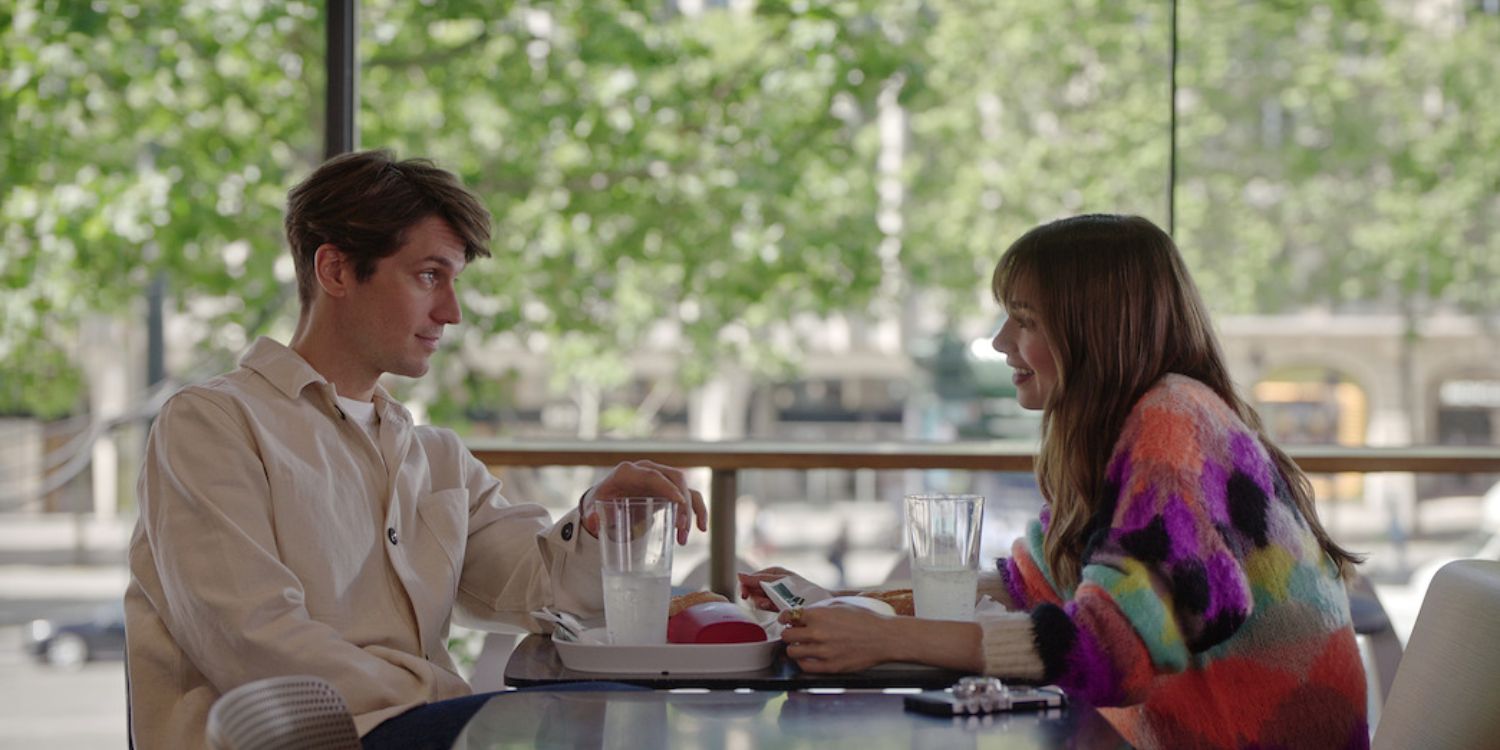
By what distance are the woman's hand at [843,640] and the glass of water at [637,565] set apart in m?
0.15

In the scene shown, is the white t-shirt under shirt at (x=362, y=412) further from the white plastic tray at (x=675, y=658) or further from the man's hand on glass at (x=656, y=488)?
the white plastic tray at (x=675, y=658)

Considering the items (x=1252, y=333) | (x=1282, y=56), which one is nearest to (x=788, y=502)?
(x=1252, y=333)

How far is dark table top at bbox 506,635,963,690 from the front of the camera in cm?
134

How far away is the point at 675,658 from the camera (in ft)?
4.63

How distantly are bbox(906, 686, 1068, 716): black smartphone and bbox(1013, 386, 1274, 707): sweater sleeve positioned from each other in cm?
12

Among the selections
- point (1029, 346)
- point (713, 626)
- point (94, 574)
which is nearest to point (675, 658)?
point (713, 626)

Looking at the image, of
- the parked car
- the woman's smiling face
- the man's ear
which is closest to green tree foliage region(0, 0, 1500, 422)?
the parked car

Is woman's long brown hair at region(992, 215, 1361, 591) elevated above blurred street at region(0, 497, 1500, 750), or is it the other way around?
woman's long brown hair at region(992, 215, 1361, 591)

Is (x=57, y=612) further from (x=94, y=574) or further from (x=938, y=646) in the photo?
(x=938, y=646)

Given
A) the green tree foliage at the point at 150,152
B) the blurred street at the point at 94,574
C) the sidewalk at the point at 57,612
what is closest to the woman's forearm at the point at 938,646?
the green tree foliage at the point at 150,152

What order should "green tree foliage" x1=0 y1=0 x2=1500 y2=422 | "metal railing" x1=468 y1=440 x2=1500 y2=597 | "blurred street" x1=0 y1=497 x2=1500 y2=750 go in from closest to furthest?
1. "metal railing" x1=468 y1=440 x2=1500 y2=597
2. "green tree foliage" x1=0 y1=0 x2=1500 y2=422
3. "blurred street" x1=0 y1=497 x2=1500 y2=750

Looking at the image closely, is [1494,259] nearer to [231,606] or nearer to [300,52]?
[300,52]

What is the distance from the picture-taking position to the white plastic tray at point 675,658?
1.40 m

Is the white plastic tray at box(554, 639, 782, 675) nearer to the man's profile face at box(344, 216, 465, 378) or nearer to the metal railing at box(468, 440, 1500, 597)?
the man's profile face at box(344, 216, 465, 378)
